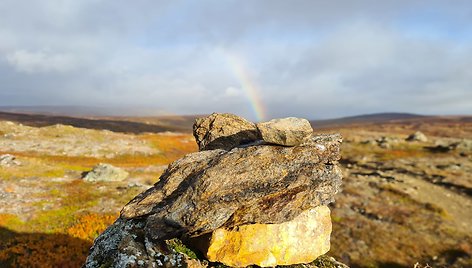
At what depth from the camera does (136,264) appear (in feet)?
40.4

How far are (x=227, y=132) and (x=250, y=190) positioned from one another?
5.08 m

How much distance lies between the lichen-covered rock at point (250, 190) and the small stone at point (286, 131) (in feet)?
1.22

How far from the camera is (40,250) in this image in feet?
85.4

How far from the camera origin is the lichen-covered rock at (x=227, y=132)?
1702 cm

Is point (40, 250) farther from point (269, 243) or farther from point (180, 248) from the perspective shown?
point (269, 243)

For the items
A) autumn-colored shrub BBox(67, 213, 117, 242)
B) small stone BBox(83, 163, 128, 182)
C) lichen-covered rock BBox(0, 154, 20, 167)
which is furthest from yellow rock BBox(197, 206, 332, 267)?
lichen-covered rock BBox(0, 154, 20, 167)

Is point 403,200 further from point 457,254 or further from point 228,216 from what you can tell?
point 228,216

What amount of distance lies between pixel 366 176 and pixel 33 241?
186 ft

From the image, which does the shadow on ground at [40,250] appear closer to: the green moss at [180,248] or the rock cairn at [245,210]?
the rock cairn at [245,210]

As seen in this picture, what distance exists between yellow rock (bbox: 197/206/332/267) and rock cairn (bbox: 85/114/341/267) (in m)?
0.04

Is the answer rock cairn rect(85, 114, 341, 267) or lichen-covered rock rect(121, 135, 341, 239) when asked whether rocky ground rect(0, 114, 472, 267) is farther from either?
lichen-covered rock rect(121, 135, 341, 239)

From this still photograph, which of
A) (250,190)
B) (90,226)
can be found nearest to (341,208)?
(90,226)

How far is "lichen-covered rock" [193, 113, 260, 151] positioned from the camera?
55.8 ft

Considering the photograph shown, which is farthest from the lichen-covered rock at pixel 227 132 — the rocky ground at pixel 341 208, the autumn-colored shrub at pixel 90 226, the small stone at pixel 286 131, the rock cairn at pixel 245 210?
the autumn-colored shrub at pixel 90 226
